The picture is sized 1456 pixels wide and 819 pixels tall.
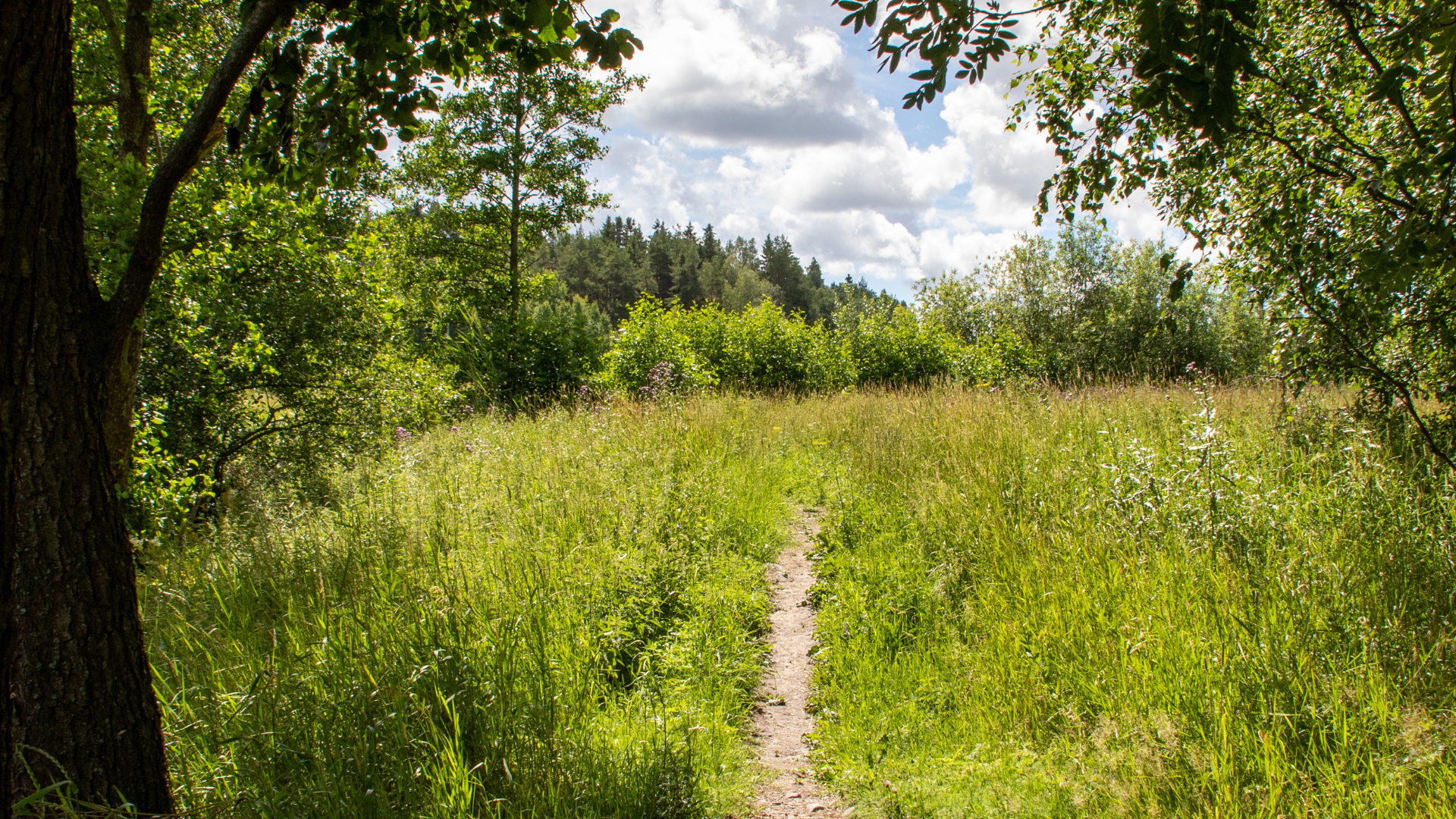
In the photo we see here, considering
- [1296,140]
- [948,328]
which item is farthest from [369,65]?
[948,328]

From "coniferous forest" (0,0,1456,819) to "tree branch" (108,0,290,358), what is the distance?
17 millimetres

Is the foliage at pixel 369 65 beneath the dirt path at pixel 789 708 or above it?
above

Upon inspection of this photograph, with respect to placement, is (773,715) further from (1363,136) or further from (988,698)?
(1363,136)

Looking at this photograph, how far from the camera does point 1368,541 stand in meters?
3.47

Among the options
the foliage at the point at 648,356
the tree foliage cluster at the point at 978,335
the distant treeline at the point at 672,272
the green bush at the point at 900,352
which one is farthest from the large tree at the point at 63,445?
the distant treeline at the point at 672,272

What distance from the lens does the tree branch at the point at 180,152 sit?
218cm

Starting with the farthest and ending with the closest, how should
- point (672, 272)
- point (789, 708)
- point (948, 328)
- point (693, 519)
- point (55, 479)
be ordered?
point (672, 272), point (948, 328), point (693, 519), point (789, 708), point (55, 479)

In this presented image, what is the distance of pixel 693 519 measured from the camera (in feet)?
19.3

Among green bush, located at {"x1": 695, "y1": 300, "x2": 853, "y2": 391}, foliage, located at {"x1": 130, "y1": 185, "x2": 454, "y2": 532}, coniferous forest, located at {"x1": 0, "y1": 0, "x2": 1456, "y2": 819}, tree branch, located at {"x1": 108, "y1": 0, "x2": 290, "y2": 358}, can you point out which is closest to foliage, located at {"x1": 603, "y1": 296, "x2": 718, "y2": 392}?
green bush, located at {"x1": 695, "y1": 300, "x2": 853, "y2": 391}

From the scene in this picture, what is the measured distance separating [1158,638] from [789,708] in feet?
6.48

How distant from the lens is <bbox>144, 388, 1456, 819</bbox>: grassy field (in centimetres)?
255

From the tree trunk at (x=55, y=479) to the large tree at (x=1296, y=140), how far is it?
2641 millimetres

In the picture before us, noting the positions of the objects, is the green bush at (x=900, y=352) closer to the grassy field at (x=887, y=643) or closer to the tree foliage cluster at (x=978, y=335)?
the tree foliage cluster at (x=978, y=335)

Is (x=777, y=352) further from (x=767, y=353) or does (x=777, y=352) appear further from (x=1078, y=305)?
(x=1078, y=305)
